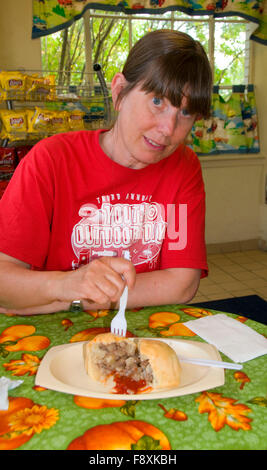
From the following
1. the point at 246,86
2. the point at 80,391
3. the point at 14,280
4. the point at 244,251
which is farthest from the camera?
the point at 244,251

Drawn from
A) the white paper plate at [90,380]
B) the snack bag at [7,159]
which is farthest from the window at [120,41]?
the white paper plate at [90,380]

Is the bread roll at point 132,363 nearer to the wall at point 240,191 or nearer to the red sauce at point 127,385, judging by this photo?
the red sauce at point 127,385

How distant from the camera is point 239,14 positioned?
10.8 ft

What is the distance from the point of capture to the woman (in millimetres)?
958

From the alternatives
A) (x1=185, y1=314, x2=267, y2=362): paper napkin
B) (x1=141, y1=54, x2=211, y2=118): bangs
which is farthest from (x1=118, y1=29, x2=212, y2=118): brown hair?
(x1=185, y1=314, x2=267, y2=362): paper napkin

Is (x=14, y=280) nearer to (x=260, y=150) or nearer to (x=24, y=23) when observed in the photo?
(x=24, y=23)

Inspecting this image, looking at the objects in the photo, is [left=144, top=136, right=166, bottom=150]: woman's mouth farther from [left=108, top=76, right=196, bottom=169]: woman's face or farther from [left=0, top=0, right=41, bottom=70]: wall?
[left=0, top=0, right=41, bottom=70]: wall

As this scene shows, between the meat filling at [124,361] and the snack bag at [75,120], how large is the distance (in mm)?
1796

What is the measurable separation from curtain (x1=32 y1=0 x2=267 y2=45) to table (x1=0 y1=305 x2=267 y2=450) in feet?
8.61

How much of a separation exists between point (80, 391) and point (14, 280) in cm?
38

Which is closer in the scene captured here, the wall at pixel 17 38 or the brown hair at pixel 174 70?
the brown hair at pixel 174 70

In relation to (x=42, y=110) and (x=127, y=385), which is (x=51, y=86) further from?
(x=127, y=385)

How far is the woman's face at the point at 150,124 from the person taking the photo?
99 cm
